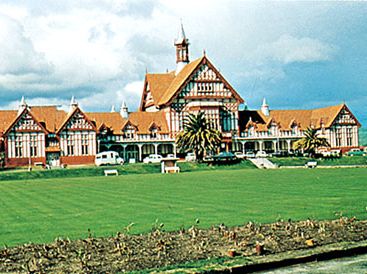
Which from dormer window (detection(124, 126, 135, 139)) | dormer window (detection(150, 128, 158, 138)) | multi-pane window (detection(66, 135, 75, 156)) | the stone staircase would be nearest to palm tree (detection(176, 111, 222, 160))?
the stone staircase

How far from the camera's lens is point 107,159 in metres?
74.0

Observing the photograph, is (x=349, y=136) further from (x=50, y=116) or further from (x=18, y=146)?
(x=18, y=146)

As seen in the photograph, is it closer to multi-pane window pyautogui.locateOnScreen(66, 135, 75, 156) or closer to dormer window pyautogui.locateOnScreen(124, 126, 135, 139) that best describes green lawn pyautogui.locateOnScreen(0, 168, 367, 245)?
multi-pane window pyautogui.locateOnScreen(66, 135, 75, 156)

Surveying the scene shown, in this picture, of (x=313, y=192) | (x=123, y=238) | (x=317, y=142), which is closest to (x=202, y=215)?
(x=123, y=238)

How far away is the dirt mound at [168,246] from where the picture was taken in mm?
9945

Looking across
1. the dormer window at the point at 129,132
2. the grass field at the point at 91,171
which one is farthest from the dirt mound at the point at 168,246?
the dormer window at the point at 129,132

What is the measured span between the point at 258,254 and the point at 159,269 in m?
1.92

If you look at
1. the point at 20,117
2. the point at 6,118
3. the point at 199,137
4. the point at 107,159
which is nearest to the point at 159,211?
the point at 199,137

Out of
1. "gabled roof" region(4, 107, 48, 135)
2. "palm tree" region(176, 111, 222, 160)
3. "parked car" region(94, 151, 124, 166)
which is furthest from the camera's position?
"gabled roof" region(4, 107, 48, 135)

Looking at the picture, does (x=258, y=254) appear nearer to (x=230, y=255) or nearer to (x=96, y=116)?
(x=230, y=255)

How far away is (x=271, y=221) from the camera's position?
48.0 ft

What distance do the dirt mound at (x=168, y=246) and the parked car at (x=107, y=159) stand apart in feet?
198

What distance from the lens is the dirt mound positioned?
9.95m

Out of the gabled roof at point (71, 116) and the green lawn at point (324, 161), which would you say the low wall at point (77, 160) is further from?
the green lawn at point (324, 161)
